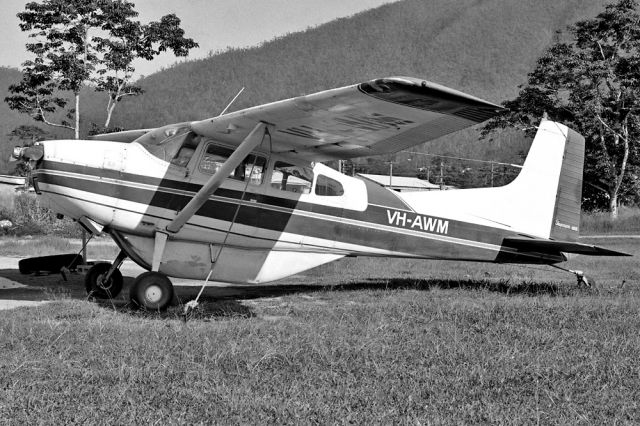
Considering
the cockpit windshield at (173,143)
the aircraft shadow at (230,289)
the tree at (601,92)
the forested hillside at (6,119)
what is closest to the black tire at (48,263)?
the aircraft shadow at (230,289)

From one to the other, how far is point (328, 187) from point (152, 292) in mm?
2954

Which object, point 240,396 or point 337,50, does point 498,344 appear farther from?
point 337,50

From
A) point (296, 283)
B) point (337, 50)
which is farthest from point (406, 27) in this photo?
point (296, 283)

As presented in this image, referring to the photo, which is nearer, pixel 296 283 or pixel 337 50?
pixel 296 283

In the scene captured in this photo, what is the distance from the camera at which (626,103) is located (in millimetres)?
36906

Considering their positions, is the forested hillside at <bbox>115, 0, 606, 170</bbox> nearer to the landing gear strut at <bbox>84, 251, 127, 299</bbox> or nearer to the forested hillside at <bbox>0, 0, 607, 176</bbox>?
the forested hillside at <bbox>0, 0, 607, 176</bbox>

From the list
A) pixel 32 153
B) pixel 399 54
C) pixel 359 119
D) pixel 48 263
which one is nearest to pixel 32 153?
pixel 32 153

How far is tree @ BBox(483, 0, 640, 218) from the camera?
35594mm

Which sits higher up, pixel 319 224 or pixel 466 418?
pixel 319 224

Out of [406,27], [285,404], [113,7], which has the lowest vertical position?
[285,404]

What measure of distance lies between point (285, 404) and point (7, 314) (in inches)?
170

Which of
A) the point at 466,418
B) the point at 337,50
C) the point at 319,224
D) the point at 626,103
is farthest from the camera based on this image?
the point at 337,50

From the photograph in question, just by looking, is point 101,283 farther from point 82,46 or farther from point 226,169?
point 82,46

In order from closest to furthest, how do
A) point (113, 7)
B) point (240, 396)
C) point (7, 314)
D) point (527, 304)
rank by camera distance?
point (240, 396)
point (7, 314)
point (527, 304)
point (113, 7)
